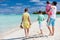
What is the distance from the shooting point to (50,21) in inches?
374

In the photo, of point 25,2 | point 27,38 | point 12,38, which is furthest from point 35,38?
point 25,2

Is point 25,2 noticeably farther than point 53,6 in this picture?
Yes

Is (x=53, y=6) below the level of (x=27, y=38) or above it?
above

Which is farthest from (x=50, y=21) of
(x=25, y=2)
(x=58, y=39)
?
(x=25, y=2)

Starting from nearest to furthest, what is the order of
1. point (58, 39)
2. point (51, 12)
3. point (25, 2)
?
point (58, 39) → point (51, 12) → point (25, 2)

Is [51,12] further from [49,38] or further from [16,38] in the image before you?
[16,38]

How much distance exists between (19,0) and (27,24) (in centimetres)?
637

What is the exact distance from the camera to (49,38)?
29.8ft

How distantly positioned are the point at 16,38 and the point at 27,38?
1.39 feet

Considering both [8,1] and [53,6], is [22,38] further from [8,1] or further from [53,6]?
[8,1]

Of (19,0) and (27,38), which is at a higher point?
(19,0)

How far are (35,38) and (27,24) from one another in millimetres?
563

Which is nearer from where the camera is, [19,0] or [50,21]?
[50,21]

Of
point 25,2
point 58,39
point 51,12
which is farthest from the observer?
point 25,2
